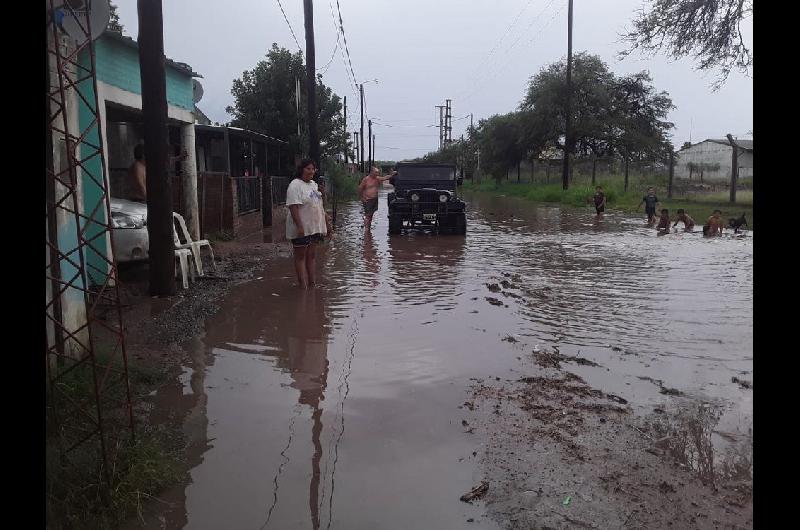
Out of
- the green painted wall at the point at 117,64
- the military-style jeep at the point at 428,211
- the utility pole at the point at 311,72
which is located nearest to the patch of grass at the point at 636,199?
the military-style jeep at the point at 428,211

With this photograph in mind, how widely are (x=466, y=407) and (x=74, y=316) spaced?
126 inches

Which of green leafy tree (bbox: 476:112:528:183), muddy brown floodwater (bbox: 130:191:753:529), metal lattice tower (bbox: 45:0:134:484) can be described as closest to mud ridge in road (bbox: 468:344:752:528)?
muddy brown floodwater (bbox: 130:191:753:529)

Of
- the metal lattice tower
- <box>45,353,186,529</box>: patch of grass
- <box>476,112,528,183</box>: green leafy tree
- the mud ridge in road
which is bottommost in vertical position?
the mud ridge in road

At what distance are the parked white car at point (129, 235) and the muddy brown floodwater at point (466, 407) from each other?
4.51 ft

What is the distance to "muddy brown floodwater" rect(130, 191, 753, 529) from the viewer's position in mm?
3326

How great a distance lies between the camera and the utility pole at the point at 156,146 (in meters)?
7.72

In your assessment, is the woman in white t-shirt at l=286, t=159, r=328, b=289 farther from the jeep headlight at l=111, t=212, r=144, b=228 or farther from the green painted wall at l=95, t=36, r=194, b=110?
the green painted wall at l=95, t=36, r=194, b=110

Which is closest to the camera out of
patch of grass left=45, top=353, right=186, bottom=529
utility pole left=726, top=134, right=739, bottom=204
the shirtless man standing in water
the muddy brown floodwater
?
patch of grass left=45, top=353, right=186, bottom=529

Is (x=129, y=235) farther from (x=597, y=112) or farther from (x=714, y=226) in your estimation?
(x=597, y=112)

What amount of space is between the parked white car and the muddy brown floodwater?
54.1 inches

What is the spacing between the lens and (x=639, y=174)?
4238 centimetres
